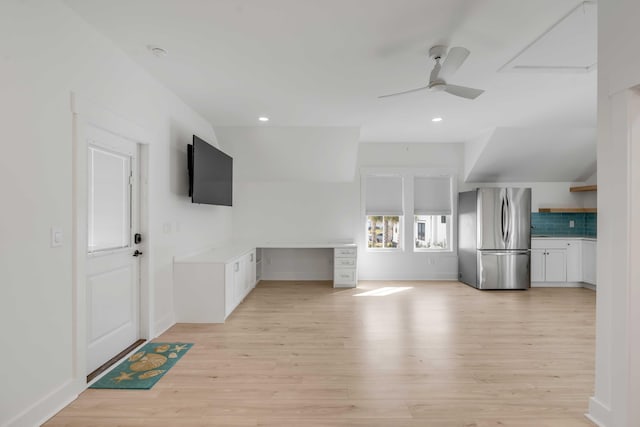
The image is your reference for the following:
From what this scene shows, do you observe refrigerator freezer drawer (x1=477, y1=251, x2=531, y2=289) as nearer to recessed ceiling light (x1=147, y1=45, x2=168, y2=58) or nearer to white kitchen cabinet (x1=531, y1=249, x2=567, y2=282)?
white kitchen cabinet (x1=531, y1=249, x2=567, y2=282)

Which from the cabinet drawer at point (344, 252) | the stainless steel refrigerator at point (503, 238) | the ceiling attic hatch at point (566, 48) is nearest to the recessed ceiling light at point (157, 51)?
the ceiling attic hatch at point (566, 48)

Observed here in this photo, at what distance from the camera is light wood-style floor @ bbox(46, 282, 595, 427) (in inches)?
79.3

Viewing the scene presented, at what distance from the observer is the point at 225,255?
4.21 metres

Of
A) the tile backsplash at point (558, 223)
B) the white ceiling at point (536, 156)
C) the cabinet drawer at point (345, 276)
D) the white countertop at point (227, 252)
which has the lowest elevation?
the cabinet drawer at point (345, 276)

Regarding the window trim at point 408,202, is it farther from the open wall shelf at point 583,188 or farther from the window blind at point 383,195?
the open wall shelf at point 583,188

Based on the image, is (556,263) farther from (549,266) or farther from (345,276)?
(345,276)

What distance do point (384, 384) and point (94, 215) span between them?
268 centimetres

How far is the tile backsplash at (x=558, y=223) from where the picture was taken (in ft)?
20.0

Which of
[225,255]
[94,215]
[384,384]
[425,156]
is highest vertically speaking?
[425,156]

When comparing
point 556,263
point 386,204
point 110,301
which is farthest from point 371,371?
point 556,263

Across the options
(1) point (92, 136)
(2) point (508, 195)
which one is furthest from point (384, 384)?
(2) point (508, 195)

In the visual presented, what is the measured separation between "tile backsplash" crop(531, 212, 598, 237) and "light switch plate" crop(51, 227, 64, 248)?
7.13 metres

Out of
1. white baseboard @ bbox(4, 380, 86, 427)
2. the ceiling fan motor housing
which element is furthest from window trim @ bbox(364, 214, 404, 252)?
white baseboard @ bbox(4, 380, 86, 427)

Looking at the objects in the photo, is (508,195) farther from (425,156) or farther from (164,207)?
(164,207)
